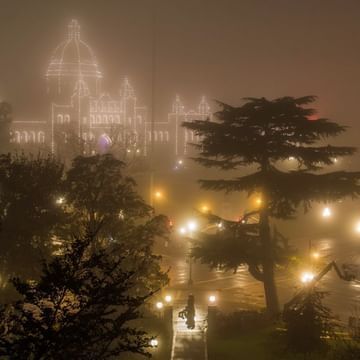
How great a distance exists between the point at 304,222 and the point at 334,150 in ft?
135

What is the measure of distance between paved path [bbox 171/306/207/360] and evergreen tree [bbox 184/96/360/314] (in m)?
4.28

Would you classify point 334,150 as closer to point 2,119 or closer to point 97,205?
point 97,205

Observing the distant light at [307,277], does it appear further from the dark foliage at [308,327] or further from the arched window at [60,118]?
the arched window at [60,118]

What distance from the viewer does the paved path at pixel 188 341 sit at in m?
21.0

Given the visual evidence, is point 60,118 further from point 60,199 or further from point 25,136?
point 60,199

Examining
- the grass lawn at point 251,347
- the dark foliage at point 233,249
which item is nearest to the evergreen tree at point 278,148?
the dark foliage at point 233,249

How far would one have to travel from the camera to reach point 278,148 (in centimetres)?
2517

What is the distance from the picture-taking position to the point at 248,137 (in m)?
25.5

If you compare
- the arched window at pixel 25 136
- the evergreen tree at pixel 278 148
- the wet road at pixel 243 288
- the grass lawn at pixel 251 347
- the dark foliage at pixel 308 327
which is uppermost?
the evergreen tree at pixel 278 148

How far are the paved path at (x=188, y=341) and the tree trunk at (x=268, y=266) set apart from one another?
3219 mm

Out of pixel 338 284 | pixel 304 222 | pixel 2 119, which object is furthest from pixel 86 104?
pixel 338 284

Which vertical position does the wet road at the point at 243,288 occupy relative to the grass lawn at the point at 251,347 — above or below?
below

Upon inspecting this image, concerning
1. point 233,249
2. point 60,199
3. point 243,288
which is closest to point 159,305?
point 233,249

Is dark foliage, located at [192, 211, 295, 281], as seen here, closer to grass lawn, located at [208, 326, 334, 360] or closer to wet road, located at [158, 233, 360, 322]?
wet road, located at [158, 233, 360, 322]
